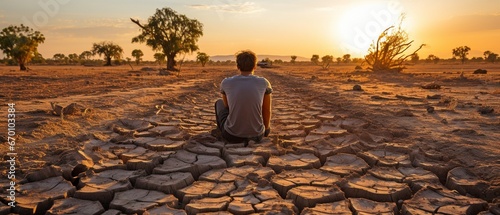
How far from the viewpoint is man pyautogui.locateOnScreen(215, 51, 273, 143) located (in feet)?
12.8

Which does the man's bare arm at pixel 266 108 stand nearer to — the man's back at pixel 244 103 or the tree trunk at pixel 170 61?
the man's back at pixel 244 103

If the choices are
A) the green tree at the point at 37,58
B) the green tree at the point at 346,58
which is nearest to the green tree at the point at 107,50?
the green tree at the point at 37,58

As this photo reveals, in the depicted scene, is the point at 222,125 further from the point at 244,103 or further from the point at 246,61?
the point at 246,61

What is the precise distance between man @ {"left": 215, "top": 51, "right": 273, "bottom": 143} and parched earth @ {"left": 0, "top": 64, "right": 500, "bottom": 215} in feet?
0.59

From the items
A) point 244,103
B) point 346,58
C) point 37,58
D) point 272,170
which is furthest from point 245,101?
point 346,58

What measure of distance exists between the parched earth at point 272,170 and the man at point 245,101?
180 mm

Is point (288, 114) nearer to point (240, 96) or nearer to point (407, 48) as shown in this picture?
point (240, 96)

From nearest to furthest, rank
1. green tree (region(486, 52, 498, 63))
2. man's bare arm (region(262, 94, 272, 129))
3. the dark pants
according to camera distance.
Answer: the dark pants
man's bare arm (region(262, 94, 272, 129))
green tree (region(486, 52, 498, 63))

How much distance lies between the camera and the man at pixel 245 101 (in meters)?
3.90

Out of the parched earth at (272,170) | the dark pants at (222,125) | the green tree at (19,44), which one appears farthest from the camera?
the green tree at (19,44)

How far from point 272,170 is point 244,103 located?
38.7 inches

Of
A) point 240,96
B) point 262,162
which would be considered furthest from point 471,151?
point 240,96

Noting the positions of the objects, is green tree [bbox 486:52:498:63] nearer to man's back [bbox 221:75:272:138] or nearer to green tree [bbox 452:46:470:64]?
green tree [bbox 452:46:470:64]

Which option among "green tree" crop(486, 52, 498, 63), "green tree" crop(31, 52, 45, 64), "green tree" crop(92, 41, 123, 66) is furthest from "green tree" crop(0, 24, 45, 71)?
"green tree" crop(486, 52, 498, 63)
